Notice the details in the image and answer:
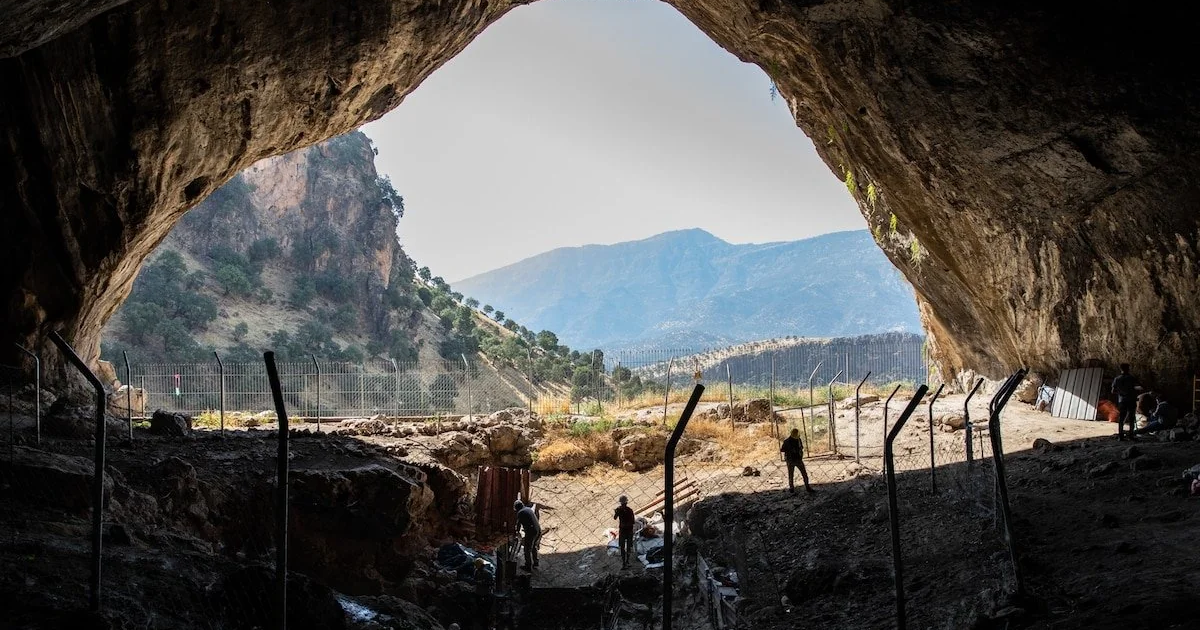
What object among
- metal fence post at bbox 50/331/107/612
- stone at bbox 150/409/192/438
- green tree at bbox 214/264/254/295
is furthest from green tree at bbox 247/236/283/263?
metal fence post at bbox 50/331/107/612

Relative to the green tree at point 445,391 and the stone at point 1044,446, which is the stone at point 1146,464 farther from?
the green tree at point 445,391

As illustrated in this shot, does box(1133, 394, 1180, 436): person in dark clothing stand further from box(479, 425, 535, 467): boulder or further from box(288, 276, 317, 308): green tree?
box(288, 276, 317, 308): green tree

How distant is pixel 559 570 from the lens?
1278 centimetres

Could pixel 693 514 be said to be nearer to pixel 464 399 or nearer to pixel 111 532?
pixel 111 532

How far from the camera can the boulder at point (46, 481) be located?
7.67 metres

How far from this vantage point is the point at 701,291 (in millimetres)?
150250

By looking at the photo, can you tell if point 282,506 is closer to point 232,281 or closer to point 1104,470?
point 1104,470

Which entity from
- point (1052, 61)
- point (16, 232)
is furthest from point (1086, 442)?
point (16, 232)

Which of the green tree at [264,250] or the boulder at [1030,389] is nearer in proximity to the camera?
the boulder at [1030,389]

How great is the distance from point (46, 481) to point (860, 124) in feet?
41.1

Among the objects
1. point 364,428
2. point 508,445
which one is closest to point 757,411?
point 508,445

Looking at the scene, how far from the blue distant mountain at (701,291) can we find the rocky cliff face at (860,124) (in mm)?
91216

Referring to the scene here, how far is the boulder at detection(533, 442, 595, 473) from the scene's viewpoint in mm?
20234

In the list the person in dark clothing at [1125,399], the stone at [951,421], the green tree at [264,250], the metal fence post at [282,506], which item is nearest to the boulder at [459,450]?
the stone at [951,421]
